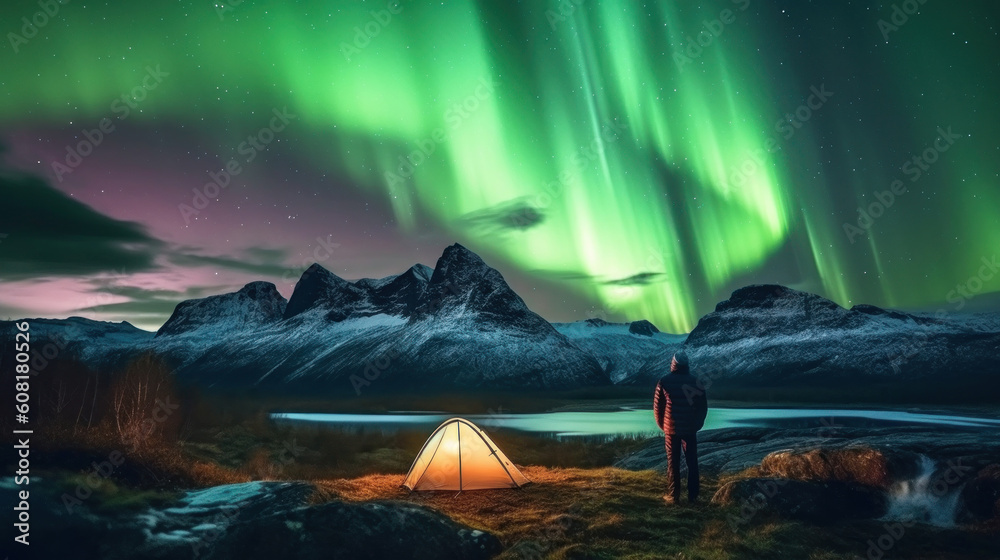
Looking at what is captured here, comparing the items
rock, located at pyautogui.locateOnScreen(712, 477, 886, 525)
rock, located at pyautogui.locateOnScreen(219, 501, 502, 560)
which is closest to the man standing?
rock, located at pyautogui.locateOnScreen(712, 477, 886, 525)

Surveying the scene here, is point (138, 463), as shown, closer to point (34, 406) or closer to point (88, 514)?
point (88, 514)

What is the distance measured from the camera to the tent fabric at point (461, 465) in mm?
19703

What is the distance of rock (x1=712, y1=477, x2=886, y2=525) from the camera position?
16.0 metres

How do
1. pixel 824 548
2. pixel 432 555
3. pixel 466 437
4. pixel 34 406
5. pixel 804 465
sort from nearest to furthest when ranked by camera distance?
pixel 432 555 < pixel 824 548 < pixel 804 465 < pixel 466 437 < pixel 34 406

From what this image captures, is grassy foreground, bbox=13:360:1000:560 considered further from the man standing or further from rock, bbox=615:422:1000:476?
rock, bbox=615:422:1000:476

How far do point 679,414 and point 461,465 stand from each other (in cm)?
738

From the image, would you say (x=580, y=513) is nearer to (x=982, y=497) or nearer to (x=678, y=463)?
(x=678, y=463)

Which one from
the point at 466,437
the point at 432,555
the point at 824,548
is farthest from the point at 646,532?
the point at 466,437

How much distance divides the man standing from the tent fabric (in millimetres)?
5438

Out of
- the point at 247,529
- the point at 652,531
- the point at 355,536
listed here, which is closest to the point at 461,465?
the point at 652,531

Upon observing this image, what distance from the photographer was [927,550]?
13984 mm

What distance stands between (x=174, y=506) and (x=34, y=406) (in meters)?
23.6

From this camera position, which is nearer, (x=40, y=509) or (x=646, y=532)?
(x=40, y=509)

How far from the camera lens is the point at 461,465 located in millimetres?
19875
